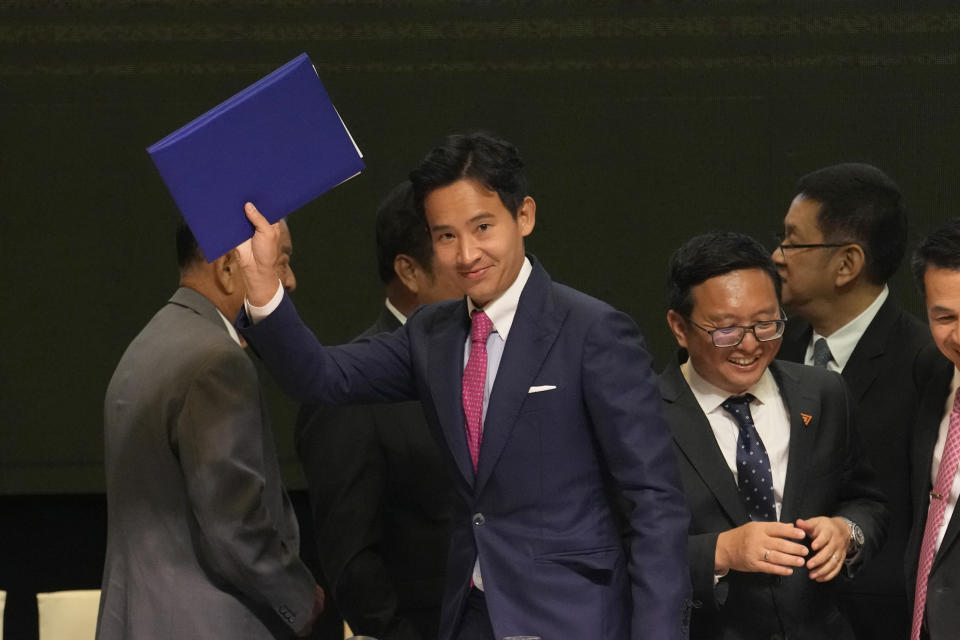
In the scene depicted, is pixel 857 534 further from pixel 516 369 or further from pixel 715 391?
pixel 516 369

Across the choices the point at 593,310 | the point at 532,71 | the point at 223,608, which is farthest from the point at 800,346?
the point at 532,71

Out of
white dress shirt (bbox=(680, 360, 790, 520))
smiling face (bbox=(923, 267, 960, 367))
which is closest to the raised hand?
white dress shirt (bbox=(680, 360, 790, 520))

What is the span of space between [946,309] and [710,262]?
0.46 meters

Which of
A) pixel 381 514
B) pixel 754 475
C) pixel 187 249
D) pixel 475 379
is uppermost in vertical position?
pixel 187 249

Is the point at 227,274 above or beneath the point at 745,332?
above

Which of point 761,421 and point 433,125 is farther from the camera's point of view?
point 433,125

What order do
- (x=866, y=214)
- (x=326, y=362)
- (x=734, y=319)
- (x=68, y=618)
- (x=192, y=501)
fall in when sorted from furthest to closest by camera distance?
(x=866, y=214), (x=68, y=618), (x=734, y=319), (x=192, y=501), (x=326, y=362)

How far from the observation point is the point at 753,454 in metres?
2.50

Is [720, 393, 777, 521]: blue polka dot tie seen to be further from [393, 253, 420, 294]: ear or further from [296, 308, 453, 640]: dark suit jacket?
[393, 253, 420, 294]: ear

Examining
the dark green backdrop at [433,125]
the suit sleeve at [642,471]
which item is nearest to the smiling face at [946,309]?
the suit sleeve at [642,471]

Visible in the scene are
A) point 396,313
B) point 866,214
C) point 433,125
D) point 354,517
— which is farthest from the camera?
point 433,125

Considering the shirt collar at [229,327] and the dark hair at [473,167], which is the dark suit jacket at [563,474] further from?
the shirt collar at [229,327]

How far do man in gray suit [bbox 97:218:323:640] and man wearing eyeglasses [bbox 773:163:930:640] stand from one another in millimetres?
1351

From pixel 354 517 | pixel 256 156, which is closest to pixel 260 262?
pixel 256 156
